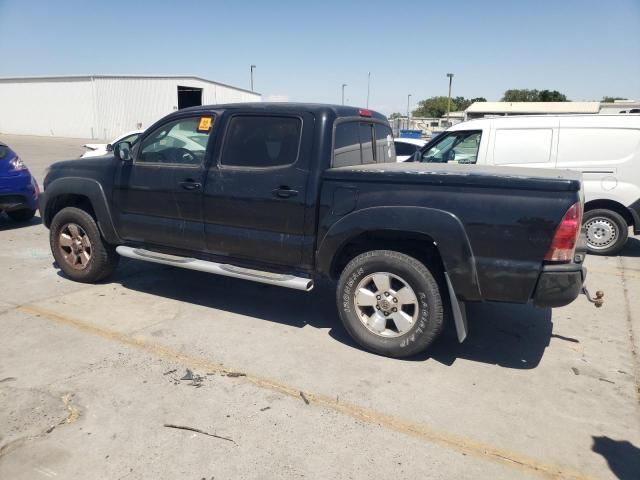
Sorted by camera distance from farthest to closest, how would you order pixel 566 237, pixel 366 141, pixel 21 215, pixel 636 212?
pixel 21 215 → pixel 636 212 → pixel 366 141 → pixel 566 237

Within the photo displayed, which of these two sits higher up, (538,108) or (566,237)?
(538,108)

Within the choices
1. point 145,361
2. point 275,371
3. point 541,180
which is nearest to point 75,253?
point 145,361

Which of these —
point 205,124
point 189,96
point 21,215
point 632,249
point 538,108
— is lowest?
point 632,249

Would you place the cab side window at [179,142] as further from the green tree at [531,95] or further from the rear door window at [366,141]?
the green tree at [531,95]

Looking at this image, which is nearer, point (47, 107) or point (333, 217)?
point (333, 217)

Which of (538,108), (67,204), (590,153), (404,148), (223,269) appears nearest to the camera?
(223,269)

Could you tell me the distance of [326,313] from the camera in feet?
15.7

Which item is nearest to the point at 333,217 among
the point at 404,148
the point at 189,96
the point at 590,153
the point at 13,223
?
the point at 590,153

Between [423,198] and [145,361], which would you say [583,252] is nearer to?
[423,198]

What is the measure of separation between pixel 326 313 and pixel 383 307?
3.58 feet

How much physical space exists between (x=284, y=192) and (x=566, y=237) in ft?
6.87

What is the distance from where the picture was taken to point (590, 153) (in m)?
7.10

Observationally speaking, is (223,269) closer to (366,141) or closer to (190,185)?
(190,185)

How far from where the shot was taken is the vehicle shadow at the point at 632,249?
7.52m
